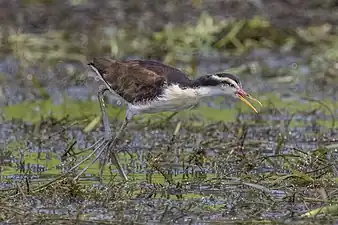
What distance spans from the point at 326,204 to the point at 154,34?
8852 millimetres

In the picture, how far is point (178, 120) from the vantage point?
12.0 meters

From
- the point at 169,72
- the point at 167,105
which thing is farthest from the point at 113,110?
the point at 167,105

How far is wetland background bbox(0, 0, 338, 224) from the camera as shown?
833 centimetres

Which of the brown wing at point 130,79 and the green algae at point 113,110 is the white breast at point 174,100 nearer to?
the brown wing at point 130,79

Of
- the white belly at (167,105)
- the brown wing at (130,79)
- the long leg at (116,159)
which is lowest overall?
the long leg at (116,159)

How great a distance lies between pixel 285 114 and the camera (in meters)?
12.8

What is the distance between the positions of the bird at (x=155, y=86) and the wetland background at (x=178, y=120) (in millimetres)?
552

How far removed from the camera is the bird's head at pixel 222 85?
8906mm

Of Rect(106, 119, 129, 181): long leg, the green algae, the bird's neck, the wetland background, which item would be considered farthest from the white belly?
the green algae

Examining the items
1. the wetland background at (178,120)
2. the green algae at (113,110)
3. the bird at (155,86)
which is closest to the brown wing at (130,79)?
the bird at (155,86)

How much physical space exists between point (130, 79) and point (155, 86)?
0.35 m

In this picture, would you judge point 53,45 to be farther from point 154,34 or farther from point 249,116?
point 249,116

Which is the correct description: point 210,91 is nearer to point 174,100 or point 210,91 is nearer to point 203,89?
point 203,89

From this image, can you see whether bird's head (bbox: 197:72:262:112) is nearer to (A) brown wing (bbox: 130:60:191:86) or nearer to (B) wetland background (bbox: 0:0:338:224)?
(A) brown wing (bbox: 130:60:191:86)
